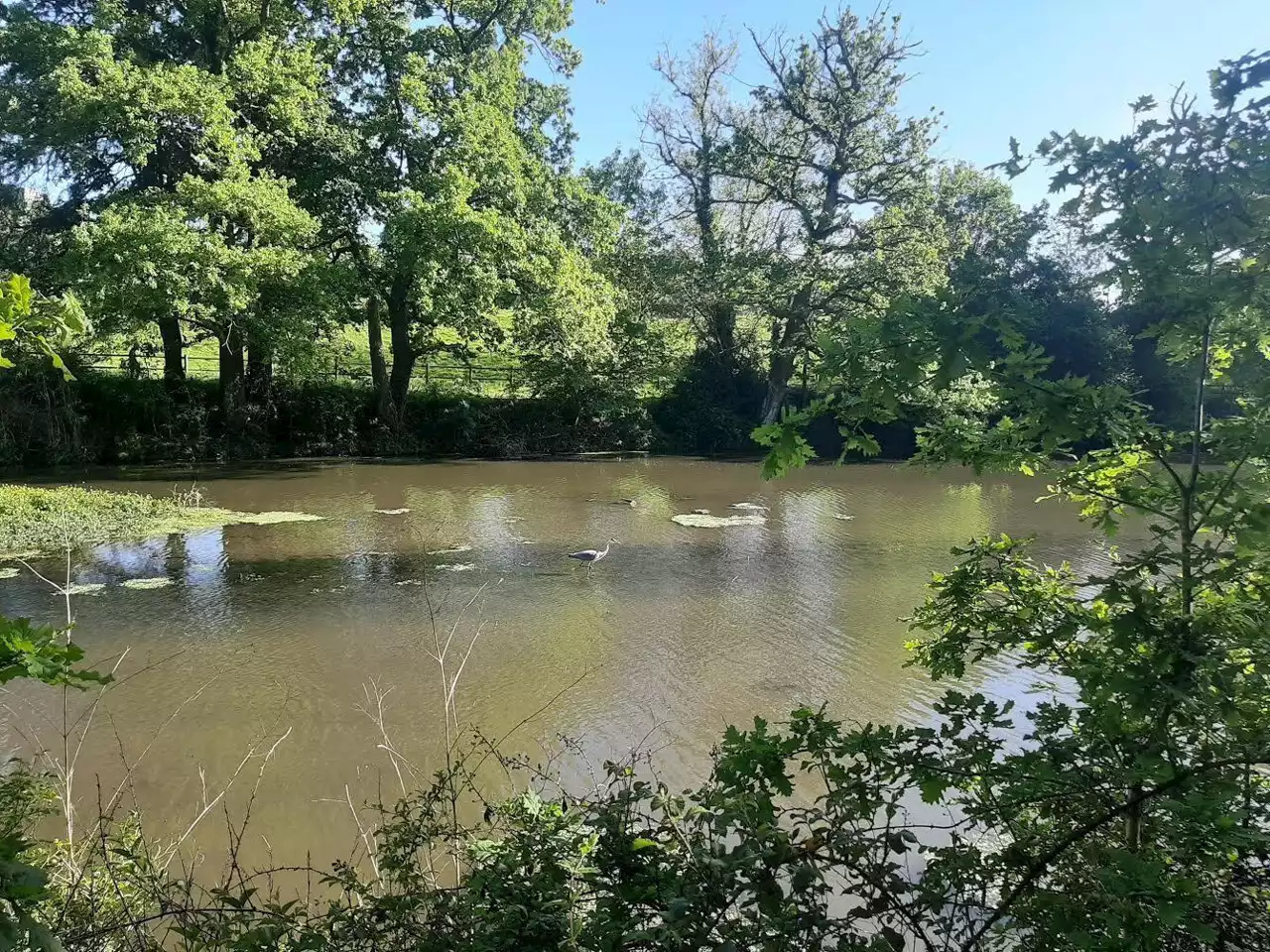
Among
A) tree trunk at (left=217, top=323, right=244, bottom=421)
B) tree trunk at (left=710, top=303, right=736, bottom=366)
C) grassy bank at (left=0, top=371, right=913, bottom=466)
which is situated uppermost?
tree trunk at (left=710, top=303, right=736, bottom=366)

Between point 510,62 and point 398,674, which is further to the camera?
point 510,62

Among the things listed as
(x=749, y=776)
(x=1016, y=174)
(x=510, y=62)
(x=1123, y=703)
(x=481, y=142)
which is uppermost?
(x=510, y=62)

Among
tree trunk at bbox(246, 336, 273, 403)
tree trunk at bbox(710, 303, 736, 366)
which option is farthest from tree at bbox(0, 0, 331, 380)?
tree trunk at bbox(710, 303, 736, 366)

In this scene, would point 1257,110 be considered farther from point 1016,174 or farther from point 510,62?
point 510,62

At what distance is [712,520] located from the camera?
12633 millimetres

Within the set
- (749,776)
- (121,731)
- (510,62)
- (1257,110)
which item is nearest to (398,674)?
(121,731)

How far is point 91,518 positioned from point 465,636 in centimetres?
677

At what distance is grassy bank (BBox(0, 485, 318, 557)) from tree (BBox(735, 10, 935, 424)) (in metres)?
12.9

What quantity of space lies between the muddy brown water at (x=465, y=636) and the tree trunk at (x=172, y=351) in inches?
233

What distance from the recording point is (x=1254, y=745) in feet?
6.07

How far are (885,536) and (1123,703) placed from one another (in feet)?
32.7

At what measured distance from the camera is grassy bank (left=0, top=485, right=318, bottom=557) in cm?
966

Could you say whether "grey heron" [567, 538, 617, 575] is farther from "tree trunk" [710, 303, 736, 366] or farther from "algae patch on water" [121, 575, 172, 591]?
"tree trunk" [710, 303, 736, 366]

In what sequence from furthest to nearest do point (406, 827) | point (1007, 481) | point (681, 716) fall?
1. point (1007, 481)
2. point (681, 716)
3. point (406, 827)
